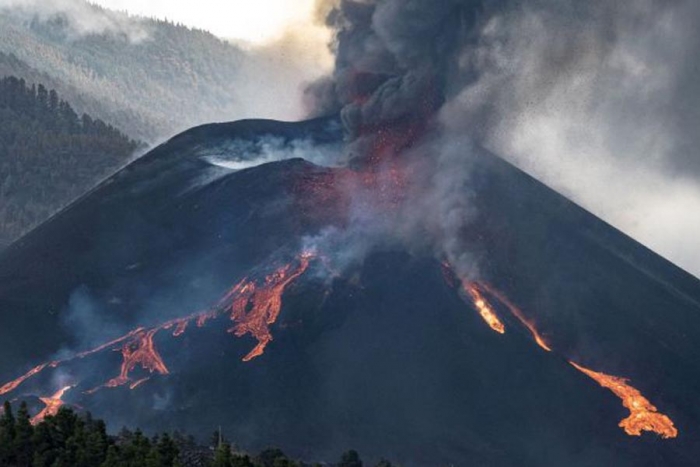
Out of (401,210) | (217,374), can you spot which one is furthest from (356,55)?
(217,374)

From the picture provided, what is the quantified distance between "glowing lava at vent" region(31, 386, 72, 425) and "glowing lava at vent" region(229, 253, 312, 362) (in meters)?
9.16

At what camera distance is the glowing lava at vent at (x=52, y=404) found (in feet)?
216

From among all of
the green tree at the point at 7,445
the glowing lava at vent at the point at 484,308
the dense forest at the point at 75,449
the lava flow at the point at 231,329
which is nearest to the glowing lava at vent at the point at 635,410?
the glowing lava at vent at the point at 484,308

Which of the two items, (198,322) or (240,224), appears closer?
(198,322)

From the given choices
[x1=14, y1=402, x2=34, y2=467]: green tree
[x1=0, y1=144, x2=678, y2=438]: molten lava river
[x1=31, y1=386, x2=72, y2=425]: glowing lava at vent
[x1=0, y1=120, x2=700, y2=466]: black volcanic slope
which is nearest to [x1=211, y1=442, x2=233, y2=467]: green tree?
[x1=14, y1=402, x2=34, y2=467]: green tree

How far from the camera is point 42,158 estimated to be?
139 m

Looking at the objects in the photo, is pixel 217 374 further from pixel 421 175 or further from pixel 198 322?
pixel 421 175

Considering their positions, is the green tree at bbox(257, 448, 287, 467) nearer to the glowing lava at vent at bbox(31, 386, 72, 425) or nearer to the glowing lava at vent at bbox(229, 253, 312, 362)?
the glowing lava at vent at bbox(229, 253, 312, 362)

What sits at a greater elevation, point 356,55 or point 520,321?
point 356,55

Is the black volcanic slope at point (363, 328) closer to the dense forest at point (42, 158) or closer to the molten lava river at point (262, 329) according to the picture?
the molten lava river at point (262, 329)

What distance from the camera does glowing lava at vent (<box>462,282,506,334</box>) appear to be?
2896 inches

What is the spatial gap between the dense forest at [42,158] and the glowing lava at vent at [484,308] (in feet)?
172

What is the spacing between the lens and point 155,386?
225ft

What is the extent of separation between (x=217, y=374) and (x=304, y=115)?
1575 inches
